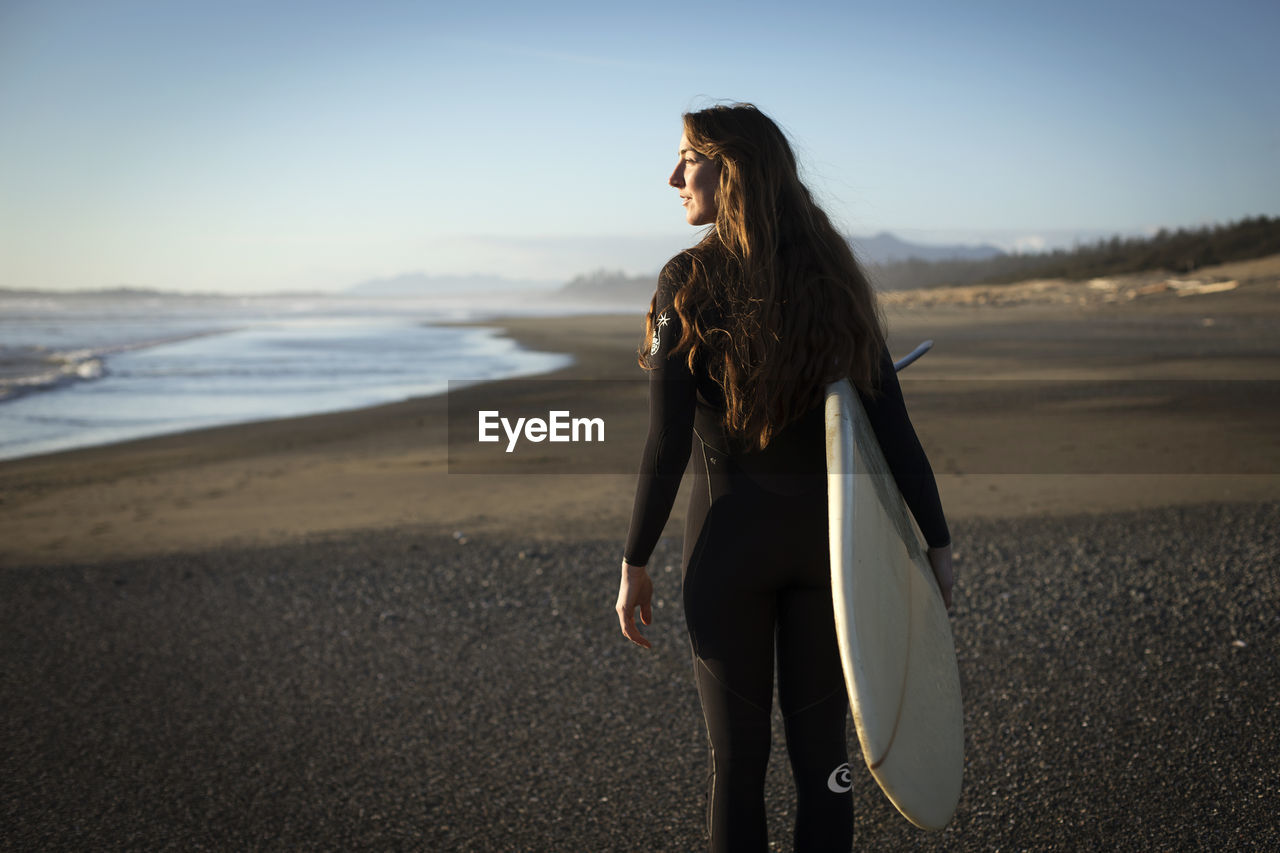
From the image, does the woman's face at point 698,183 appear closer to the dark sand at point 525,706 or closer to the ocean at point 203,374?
the dark sand at point 525,706

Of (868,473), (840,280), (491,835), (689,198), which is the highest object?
(689,198)

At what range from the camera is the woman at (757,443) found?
5.72 feet

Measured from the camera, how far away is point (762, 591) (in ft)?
6.01

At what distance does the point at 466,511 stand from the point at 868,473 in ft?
17.6

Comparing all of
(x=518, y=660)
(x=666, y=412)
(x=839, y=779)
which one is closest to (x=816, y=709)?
(x=839, y=779)

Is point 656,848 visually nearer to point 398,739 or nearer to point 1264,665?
point 398,739

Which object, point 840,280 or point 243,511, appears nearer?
point 840,280

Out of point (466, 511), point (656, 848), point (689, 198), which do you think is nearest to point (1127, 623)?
point (656, 848)

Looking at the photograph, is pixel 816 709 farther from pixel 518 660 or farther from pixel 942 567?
pixel 518 660

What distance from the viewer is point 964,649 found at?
3.97 metres

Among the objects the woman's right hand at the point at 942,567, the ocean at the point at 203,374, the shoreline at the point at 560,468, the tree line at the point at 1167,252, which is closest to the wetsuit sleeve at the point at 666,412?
the woman's right hand at the point at 942,567

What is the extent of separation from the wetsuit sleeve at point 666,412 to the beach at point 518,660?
1.35 meters

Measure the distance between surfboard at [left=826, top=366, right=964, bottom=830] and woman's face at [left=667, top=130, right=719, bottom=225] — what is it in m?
0.45

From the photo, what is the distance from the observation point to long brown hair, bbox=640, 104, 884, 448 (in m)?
1.73
